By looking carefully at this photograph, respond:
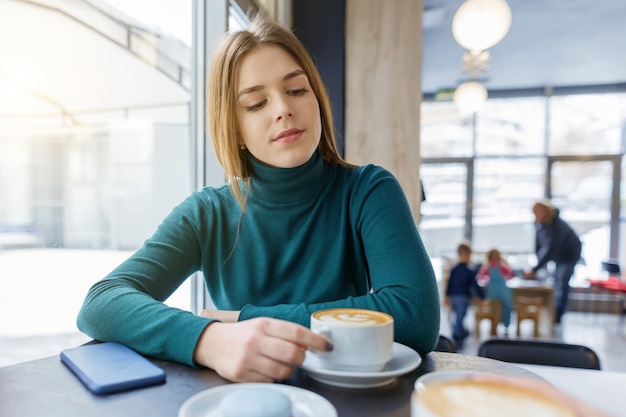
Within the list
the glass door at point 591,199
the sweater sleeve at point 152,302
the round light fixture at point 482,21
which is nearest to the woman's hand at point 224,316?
the sweater sleeve at point 152,302

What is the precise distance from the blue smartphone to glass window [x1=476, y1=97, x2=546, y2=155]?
7099mm

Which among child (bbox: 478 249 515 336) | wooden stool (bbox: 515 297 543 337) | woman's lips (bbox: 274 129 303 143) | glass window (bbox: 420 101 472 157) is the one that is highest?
glass window (bbox: 420 101 472 157)

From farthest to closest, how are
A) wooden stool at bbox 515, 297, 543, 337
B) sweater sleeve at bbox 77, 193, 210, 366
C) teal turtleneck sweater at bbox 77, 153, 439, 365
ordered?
1. wooden stool at bbox 515, 297, 543, 337
2. teal turtleneck sweater at bbox 77, 153, 439, 365
3. sweater sleeve at bbox 77, 193, 210, 366

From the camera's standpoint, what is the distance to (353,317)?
0.63 meters

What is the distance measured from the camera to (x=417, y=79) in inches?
106

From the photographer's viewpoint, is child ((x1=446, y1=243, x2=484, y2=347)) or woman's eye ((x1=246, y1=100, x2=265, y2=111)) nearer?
woman's eye ((x1=246, y1=100, x2=265, y2=111))

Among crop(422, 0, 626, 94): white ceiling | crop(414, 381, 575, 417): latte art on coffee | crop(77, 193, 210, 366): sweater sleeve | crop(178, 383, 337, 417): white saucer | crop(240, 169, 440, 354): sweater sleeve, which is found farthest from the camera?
crop(422, 0, 626, 94): white ceiling

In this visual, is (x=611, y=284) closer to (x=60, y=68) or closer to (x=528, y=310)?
(x=528, y=310)

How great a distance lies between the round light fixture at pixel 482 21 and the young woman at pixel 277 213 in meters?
1.99

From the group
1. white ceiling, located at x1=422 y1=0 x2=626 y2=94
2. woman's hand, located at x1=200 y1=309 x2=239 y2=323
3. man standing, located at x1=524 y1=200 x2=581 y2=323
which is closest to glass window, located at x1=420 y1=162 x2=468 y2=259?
white ceiling, located at x1=422 y1=0 x2=626 y2=94

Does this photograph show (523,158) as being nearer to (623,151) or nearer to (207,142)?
(623,151)

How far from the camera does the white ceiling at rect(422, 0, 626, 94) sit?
427cm

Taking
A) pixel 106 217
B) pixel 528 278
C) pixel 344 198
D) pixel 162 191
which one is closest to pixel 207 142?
pixel 162 191

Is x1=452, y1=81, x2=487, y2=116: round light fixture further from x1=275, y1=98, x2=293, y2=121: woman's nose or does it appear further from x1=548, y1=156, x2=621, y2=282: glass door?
x1=275, y1=98, x2=293, y2=121: woman's nose
